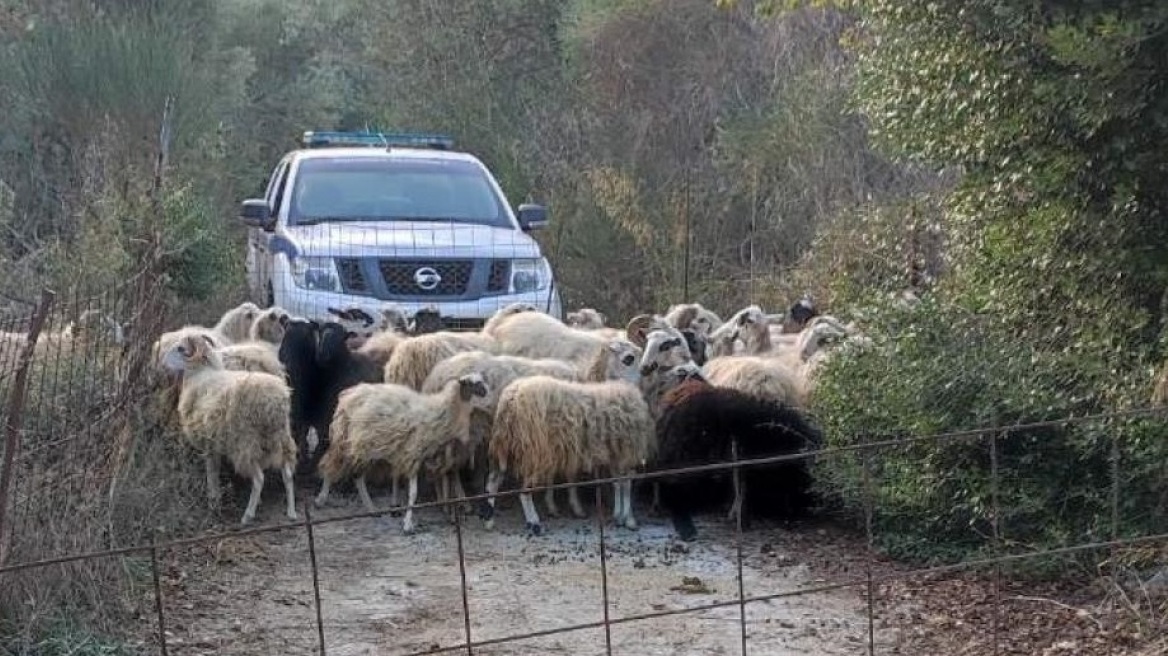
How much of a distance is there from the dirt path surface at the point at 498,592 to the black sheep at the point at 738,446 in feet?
0.59

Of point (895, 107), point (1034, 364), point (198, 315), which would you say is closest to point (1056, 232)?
point (1034, 364)

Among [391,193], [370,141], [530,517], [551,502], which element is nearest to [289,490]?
[530,517]

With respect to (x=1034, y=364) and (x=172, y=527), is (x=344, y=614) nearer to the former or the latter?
(x=172, y=527)

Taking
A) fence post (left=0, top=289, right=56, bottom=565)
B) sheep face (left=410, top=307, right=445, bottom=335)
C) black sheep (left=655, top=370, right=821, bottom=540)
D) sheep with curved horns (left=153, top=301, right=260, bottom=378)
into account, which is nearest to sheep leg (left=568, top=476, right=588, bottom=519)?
black sheep (left=655, top=370, right=821, bottom=540)

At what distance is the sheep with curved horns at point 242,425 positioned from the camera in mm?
8547

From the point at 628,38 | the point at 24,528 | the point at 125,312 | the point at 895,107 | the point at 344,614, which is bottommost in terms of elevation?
the point at 344,614

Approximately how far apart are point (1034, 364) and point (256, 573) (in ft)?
13.9

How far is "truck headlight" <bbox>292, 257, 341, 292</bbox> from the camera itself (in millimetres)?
11797

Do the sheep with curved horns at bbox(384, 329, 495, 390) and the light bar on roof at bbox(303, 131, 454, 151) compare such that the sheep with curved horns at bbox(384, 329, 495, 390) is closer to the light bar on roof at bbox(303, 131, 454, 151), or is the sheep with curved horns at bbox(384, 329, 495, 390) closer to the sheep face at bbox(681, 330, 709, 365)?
the sheep face at bbox(681, 330, 709, 365)

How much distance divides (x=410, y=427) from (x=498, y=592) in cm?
153

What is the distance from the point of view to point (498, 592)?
24.5 feet

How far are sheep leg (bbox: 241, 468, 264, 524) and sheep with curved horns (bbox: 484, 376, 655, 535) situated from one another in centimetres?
138

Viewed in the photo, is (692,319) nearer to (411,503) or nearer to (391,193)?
(391,193)

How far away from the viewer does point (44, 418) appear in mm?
7398
